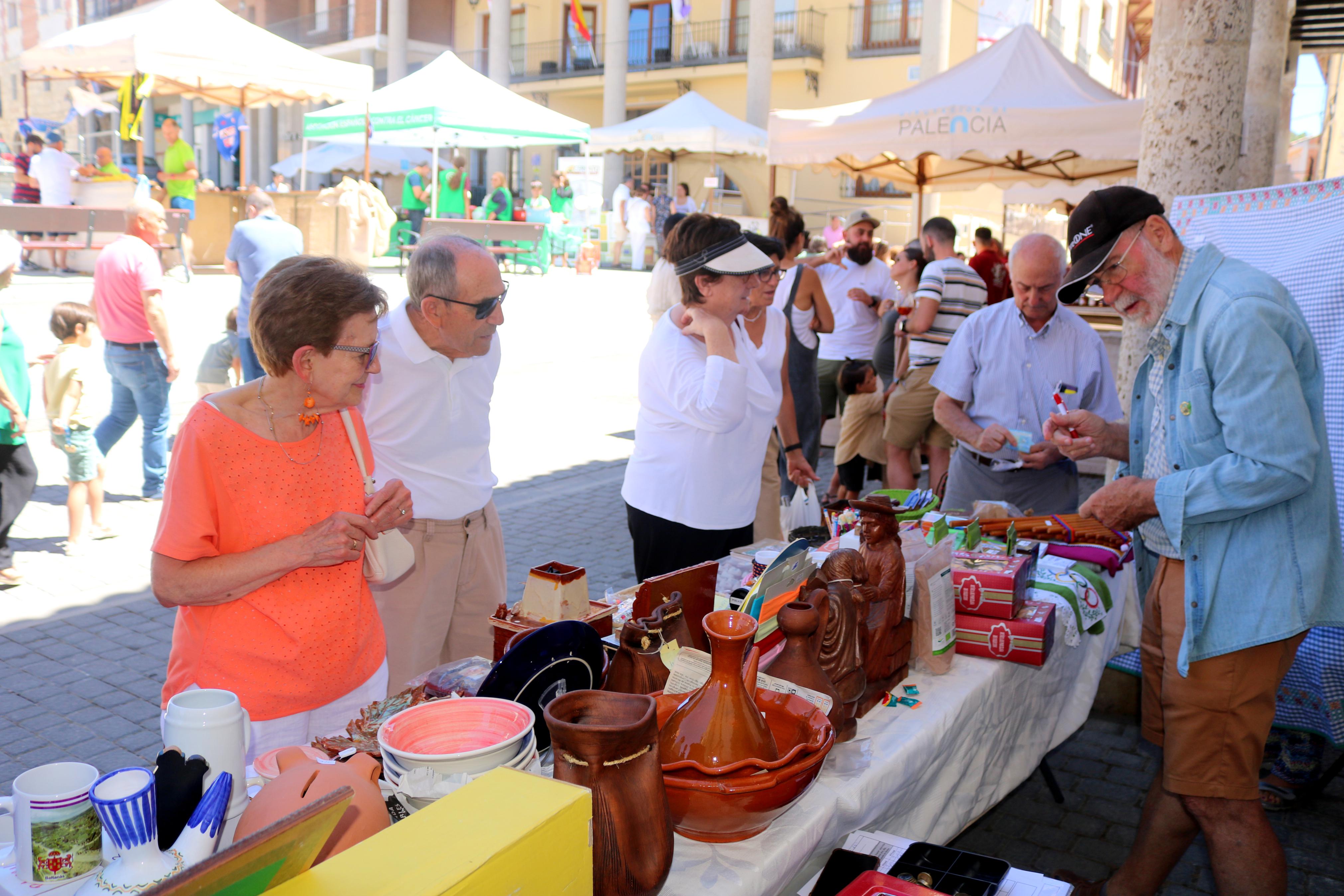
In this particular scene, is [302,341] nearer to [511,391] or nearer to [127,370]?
[127,370]

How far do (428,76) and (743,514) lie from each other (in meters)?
13.4

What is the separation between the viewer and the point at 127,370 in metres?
6.20

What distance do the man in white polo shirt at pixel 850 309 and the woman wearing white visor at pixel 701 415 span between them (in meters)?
3.98

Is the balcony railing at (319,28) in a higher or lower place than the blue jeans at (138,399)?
higher

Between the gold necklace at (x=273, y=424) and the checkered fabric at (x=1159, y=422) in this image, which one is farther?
the checkered fabric at (x=1159, y=422)

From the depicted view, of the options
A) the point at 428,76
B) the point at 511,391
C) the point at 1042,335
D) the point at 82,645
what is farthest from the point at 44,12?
the point at 1042,335

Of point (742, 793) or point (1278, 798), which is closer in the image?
point (742, 793)

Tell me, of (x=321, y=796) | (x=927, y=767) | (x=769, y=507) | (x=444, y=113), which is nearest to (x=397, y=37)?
(x=444, y=113)

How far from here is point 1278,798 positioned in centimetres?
334

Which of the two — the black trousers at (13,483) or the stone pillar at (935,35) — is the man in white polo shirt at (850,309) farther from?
the stone pillar at (935,35)

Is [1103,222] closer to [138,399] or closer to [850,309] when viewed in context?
[850,309]

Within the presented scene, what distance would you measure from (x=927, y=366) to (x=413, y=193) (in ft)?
48.6

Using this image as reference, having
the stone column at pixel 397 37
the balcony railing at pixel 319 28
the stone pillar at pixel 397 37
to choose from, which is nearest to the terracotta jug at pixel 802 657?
the stone column at pixel 397 37

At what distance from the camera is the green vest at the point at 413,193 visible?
61.2 feet
